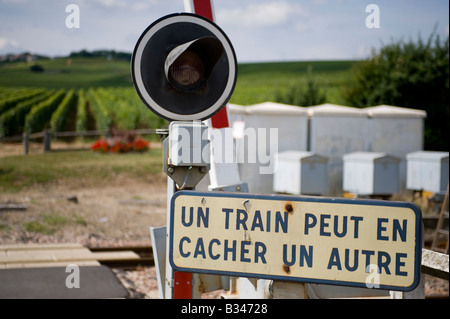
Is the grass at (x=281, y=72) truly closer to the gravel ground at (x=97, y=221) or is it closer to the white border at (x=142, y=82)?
the gravel ground at (x=97, y=221)

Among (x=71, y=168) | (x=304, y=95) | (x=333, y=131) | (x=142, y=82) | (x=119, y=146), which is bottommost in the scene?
(x=71, y=168)

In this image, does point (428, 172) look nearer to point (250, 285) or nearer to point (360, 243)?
point (250, 285)

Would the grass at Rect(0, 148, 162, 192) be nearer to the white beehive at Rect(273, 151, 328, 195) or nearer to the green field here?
the white beehive at Rect(273, 151, 328, 195)

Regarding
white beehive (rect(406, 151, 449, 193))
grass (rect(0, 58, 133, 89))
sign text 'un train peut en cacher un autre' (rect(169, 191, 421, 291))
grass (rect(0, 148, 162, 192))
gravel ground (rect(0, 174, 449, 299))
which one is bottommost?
gravel ground (rect(0, 174, 449, 299))

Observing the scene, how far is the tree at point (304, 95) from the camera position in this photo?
24.9 metres

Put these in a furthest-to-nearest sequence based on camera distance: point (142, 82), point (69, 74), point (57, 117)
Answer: point (69, 74), point (57, 117), point (142, 82)

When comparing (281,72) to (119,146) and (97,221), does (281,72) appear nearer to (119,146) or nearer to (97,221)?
(119,146)

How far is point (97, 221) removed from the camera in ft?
34.6

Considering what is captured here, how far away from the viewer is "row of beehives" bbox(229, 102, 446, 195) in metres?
14.6

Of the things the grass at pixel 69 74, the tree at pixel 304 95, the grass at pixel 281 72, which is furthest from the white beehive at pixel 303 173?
the grass at pixel 281 72

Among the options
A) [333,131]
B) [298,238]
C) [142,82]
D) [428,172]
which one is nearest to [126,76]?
[333,131]

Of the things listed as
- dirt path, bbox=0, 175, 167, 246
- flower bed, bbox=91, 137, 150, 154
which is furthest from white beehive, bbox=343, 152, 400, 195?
flower bed, bbox=91, 137, 150, 154

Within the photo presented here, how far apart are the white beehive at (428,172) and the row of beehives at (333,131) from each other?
0.83 meters

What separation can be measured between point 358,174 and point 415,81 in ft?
33.2
